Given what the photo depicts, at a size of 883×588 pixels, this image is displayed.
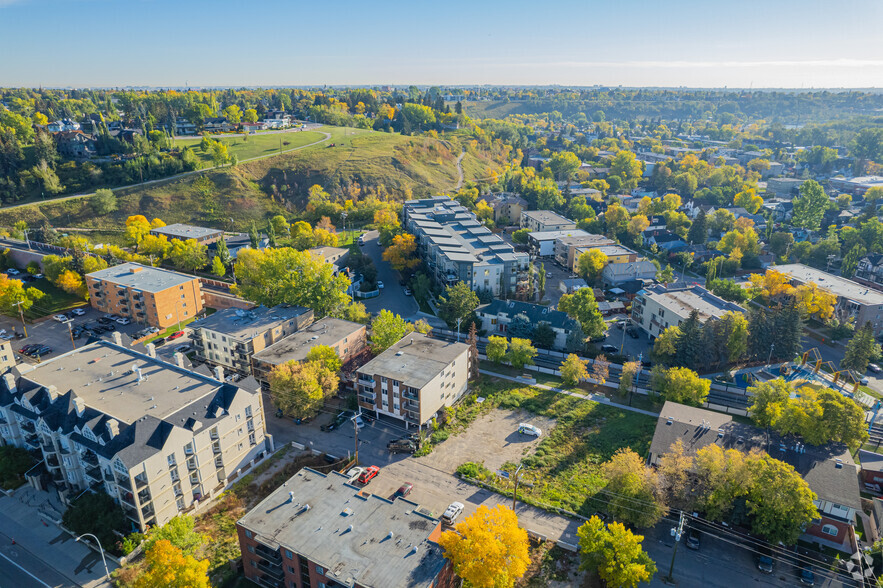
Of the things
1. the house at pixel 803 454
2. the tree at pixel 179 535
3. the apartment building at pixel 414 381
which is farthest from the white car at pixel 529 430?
the tree at pixel 179 535

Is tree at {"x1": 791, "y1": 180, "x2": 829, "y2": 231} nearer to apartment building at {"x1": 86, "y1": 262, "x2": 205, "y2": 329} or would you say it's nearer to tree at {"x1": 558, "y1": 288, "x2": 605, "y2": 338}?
tree at {"x1": 558, "y1": 288, "x2": 605, "y2": 338}

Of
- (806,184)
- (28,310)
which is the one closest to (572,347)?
(28,310)

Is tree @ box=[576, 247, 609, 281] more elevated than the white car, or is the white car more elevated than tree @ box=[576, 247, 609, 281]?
tree @ box=[576, 247, 609, 281]

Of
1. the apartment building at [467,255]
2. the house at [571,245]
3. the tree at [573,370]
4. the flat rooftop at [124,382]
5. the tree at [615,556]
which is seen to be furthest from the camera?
the house at [571,245]

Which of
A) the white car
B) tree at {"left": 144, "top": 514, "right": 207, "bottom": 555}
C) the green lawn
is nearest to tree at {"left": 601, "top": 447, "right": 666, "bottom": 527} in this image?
the white car

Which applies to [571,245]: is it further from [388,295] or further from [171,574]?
[171,574]

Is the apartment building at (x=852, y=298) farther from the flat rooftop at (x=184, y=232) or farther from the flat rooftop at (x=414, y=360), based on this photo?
the flat rooftop at (x=184, y=232)

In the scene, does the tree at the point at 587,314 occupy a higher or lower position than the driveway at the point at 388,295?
higher
